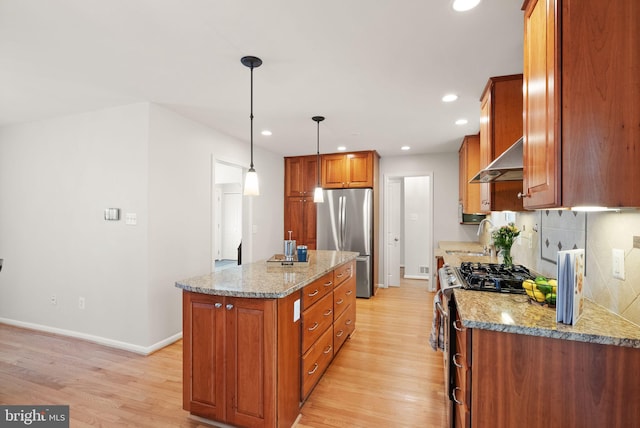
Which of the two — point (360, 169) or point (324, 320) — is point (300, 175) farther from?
point (324, 320)

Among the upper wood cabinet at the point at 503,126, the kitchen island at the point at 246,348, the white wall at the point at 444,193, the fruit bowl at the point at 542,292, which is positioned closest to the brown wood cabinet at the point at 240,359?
the kitchen island at the point at 246,348

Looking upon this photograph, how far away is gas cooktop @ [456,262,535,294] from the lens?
6.00ft

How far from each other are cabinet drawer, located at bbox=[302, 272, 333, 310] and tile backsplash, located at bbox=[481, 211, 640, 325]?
1613mm

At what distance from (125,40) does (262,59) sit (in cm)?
86

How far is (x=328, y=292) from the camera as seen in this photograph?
2.62m

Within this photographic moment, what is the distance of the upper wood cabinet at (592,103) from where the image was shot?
3.34ft

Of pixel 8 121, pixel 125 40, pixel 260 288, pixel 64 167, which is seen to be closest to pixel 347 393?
pixel 260 288

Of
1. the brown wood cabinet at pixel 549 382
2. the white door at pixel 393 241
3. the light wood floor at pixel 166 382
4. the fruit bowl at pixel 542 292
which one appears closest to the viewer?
the brown wood cabinet at pixel 549 382

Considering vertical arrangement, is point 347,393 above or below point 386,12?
below

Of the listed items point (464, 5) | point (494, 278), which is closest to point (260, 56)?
point (464, 5)

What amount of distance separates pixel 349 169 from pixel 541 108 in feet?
12.9

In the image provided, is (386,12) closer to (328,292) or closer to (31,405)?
(328,292)

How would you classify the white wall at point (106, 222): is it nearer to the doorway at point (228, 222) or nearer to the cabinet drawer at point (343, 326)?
the cabinet drawer at point (343, 326)

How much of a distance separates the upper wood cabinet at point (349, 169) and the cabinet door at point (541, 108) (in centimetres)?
354
